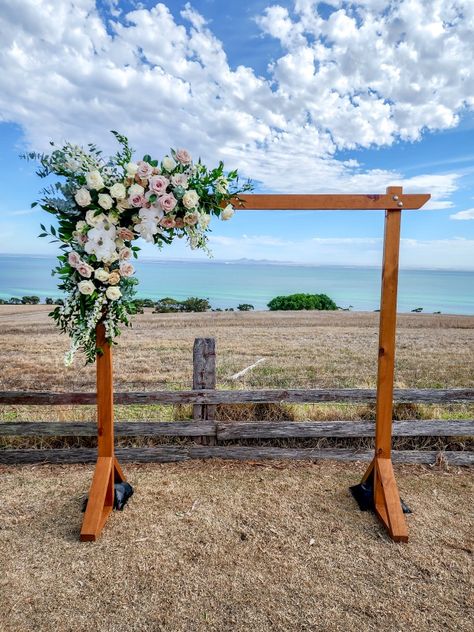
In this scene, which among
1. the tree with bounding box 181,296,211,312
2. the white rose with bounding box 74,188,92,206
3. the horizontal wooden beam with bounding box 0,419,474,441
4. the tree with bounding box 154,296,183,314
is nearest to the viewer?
the white rose with bounding box 74,188,92,206

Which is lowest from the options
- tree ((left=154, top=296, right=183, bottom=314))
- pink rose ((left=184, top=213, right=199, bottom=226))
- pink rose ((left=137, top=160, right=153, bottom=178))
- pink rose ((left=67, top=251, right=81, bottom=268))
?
tree ((left=154, top=296, right=183, bottom=314))

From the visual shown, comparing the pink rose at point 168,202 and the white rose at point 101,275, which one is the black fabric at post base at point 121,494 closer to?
the white rose at point 101,275

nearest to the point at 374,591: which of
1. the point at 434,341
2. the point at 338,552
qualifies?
the point at 338,552

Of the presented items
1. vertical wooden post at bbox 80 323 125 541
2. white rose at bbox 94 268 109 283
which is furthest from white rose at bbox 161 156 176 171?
vertical wooden post at bbox 80 323 125 541

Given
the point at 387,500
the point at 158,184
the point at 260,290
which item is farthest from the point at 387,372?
the point at 260,290

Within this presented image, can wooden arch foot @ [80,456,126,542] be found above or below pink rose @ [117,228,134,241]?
below

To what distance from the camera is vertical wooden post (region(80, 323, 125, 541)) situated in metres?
3.73

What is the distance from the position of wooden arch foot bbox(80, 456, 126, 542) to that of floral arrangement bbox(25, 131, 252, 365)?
1136mm

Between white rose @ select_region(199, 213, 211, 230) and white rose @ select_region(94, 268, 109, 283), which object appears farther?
white rose @ select_region(199, 213, 211, 230)

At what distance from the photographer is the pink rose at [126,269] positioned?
3568 millimetres

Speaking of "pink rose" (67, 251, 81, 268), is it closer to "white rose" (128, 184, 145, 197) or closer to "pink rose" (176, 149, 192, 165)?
"white rose" (128, 184, 145, 197)

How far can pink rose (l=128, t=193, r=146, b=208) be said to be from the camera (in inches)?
136

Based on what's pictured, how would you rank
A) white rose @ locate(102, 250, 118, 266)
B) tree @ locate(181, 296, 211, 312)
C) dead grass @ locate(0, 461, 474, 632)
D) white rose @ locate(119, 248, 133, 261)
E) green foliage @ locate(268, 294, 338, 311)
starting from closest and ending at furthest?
dead grass @ locate(0, 461, 474, 632)
white rose @ locate(102, 250, 118, 266)
white rose @ locate(119, 248, 133, 261)
tree @ locate(181, 296, 211, 312)
green foliage @ locate(268, 294, 338, 311)

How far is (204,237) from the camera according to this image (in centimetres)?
385
